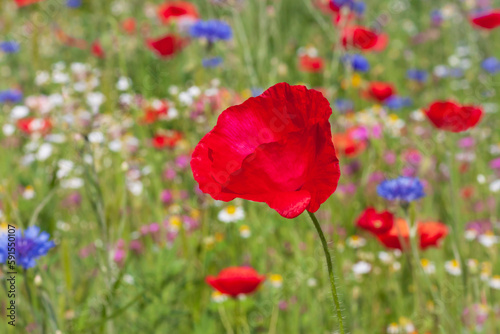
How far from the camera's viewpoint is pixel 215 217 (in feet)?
5.21

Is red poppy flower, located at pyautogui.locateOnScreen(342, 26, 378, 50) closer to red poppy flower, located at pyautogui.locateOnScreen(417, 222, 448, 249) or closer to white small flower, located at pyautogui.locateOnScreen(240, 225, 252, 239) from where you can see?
white small flower, located at pyautogui.locateOnScreen(240, 225, 252, 239)

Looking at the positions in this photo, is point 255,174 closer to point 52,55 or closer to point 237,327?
point 237,327

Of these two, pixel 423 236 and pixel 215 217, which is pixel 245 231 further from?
pixel 423 236

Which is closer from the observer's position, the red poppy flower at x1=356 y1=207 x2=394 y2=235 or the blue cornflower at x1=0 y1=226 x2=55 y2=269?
the blue cornflower at x1=0 y1=226 x2=55 y2=269

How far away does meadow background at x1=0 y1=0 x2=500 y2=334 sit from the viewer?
1.11 metres

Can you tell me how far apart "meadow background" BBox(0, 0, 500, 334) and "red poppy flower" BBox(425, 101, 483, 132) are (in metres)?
0.05

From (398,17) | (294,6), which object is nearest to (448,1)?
(398,17)

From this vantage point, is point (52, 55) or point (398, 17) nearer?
point (52, 55)

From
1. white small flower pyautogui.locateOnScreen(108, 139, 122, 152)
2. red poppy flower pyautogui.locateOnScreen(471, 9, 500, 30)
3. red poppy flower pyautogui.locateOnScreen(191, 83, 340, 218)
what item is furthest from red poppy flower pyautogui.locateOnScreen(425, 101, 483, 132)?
red poppy flower pyautogui.locateOnScreen(471, 9, 500, 30)

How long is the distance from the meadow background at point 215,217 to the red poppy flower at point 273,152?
357 millimetres

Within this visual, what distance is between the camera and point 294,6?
4.10 m

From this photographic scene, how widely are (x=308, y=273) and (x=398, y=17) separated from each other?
3.62 m

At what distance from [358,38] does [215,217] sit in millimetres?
789

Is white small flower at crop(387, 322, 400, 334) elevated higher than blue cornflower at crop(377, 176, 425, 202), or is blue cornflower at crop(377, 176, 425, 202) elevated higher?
blue cornflower at crop(377, 176, 425, 202)
